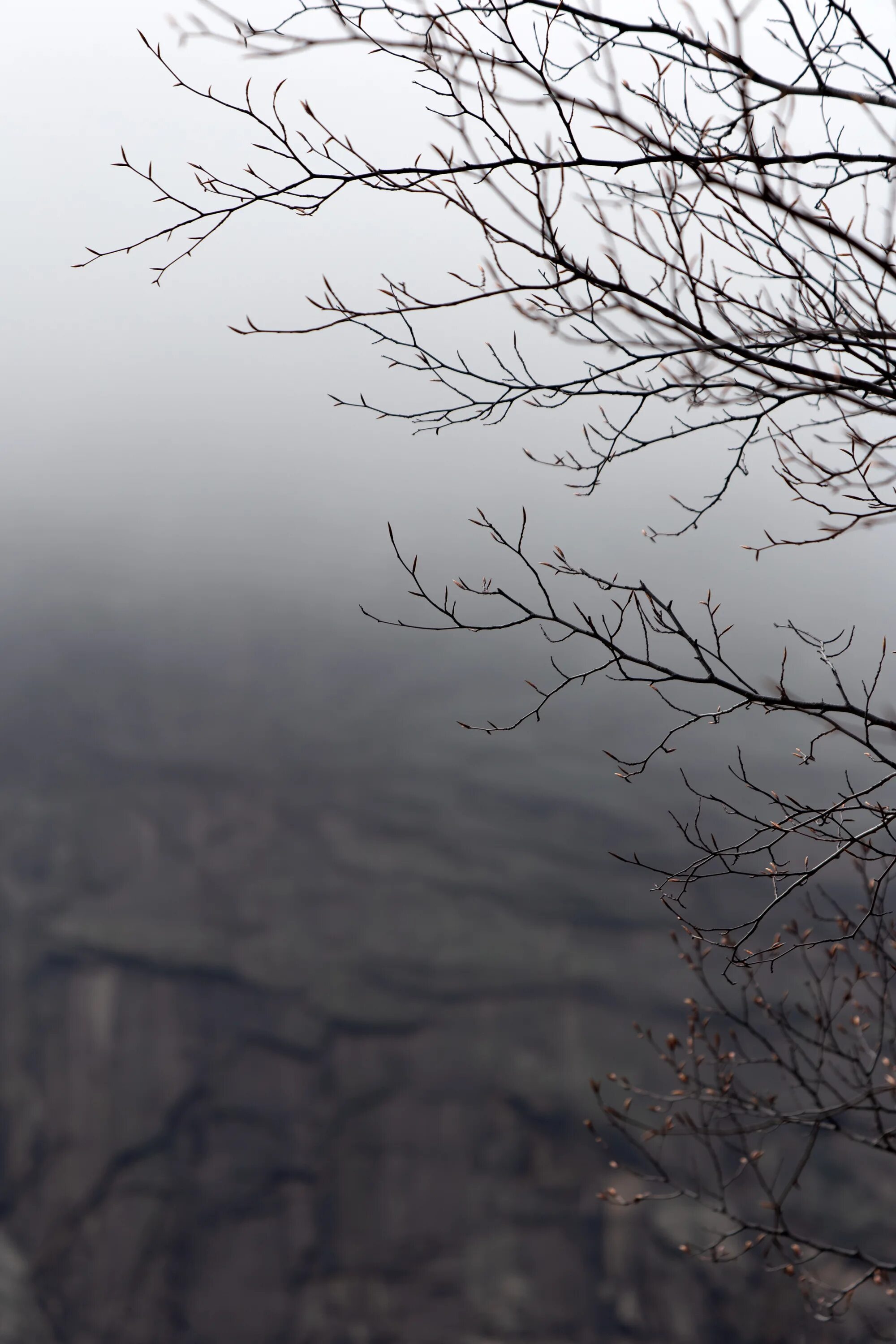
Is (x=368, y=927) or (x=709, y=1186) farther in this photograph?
(x=368, y=927)

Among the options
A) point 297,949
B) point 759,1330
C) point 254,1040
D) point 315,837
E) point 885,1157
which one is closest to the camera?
point 759,1330

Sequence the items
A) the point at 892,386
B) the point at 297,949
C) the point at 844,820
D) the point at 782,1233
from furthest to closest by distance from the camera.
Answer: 1. the point at 297,949
2. the point at 782,1233
3. the point at 844,820
4. the point at 892,386

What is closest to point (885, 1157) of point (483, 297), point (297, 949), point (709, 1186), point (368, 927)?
point (709, 1186)

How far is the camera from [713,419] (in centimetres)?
428

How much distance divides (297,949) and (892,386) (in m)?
12.9

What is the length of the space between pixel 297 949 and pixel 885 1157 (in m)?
9.04

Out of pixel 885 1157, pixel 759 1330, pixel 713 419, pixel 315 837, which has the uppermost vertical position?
pixel 315 837

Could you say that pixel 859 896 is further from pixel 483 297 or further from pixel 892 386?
pixel 483 297

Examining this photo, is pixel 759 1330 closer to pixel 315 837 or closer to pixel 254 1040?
pixel 254 1040

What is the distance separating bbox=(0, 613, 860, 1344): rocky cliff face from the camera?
1082 cm

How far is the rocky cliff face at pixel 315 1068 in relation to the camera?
1082 centimetres

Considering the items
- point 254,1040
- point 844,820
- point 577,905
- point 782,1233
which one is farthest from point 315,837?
point 844,820

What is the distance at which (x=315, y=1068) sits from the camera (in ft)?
42.4

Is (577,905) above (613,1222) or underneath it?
above
